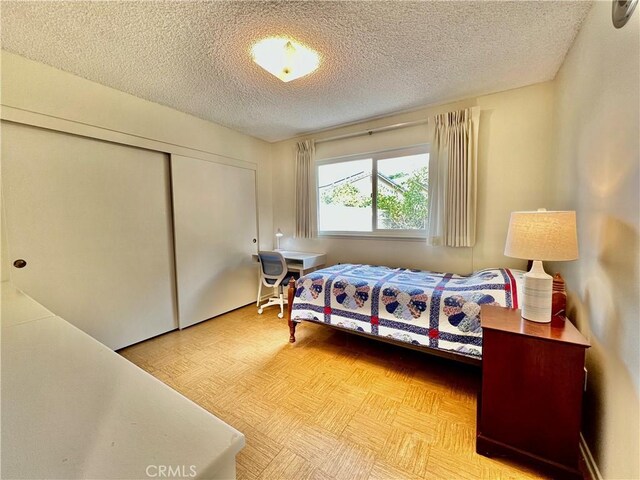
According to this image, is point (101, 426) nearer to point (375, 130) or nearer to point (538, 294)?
point (538, 294)

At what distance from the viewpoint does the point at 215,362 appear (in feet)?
7.66

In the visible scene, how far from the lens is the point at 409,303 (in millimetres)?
2078

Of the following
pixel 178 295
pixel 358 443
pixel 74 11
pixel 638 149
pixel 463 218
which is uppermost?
pixel 74 11

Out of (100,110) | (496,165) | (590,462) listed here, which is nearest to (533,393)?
(590,462)

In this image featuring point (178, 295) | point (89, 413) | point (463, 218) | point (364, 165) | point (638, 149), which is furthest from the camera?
point (364, 165)

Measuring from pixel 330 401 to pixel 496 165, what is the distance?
269 cm

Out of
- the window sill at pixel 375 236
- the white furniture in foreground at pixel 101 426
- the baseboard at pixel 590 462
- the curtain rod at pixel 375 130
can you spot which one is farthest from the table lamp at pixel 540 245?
the curtain rod at pixel 375 130

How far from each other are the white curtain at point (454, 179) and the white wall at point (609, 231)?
0.88 m

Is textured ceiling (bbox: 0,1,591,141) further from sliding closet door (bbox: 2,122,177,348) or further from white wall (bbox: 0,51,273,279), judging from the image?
sliding closet door (bbox: 2,122,177,348)

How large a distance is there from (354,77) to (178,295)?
2922mm

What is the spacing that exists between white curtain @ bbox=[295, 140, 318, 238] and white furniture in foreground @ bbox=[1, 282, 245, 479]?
3.10 m

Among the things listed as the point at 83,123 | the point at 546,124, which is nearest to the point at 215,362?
the point at 83,123

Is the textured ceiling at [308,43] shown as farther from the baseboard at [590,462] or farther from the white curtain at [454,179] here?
the baseboard at [590,462]

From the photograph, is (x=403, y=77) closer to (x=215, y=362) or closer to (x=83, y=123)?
(x=83, y=123)
